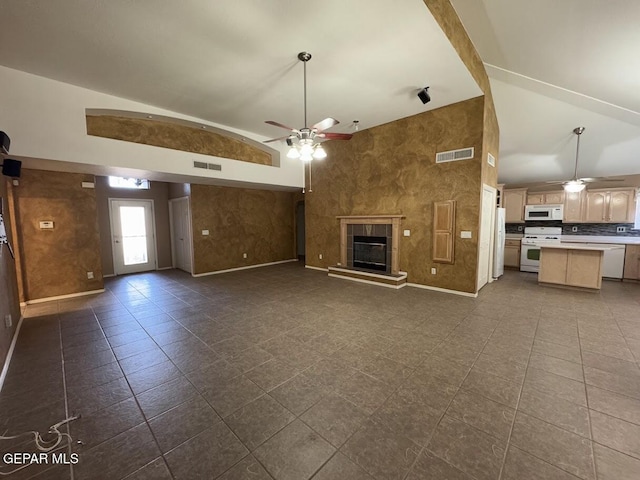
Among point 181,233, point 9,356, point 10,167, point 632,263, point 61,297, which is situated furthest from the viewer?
point 181,233

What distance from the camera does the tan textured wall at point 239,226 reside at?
6.65 metres

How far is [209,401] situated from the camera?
2.02 m

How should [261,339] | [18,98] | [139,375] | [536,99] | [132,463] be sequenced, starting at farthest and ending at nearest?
[536,99] → [18,98] → [261,339] → [139,375] → [132,463]

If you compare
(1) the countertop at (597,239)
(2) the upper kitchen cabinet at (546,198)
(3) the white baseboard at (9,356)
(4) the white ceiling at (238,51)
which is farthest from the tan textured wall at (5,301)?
(1) the countertop at (597,239)

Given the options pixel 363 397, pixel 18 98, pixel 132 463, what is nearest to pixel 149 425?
pixel 132 463

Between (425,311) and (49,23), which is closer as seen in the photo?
(49,23)

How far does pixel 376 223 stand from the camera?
19.1ft

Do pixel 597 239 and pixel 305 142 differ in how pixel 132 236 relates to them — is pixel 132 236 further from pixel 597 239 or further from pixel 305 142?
pixel 597 239

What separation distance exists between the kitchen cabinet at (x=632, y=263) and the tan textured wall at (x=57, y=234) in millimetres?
11237

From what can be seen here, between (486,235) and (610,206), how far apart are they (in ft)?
12.5

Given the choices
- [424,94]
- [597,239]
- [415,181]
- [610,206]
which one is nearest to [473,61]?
[424,94]

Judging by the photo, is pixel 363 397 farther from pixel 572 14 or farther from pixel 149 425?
pixel 572 14

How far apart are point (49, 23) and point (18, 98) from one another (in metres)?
1.53

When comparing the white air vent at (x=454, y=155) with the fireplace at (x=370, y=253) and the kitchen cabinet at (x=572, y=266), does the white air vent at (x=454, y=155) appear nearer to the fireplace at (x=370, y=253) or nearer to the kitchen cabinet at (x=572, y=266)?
the fireplace at (x=370, y=253)
